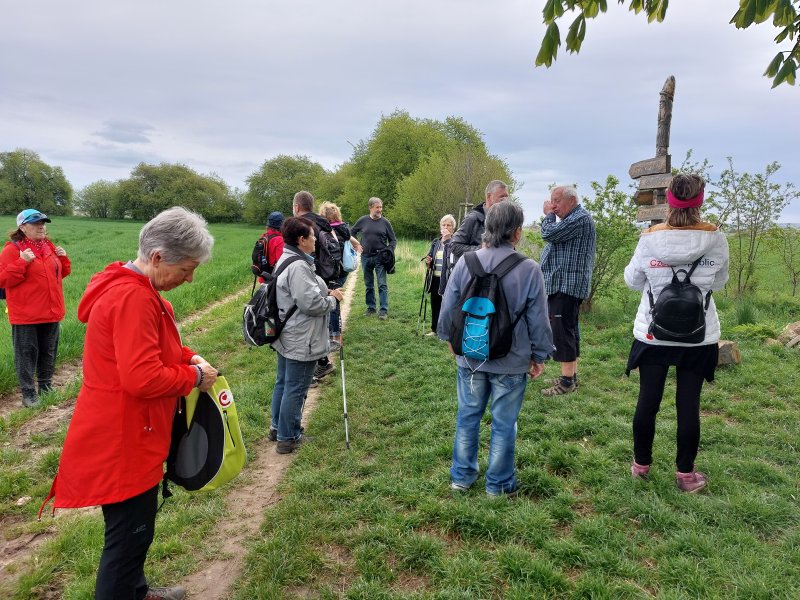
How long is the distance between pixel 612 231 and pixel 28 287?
30.0ft

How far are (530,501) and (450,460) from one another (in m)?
0.91

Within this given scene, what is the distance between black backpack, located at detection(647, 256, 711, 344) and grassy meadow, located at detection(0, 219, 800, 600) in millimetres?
1252

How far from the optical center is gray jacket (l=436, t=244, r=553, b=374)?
3.54 metres

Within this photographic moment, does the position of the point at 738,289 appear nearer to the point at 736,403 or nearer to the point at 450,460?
the point at 736,403

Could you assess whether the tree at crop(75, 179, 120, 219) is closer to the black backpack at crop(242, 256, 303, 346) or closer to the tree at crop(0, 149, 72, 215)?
the tree at crop(0, 149, 72, 215)

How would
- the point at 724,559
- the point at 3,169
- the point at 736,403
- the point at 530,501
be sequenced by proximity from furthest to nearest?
the point at 3,169, the point at 736,403, the point at 530,501, the point at 724,559

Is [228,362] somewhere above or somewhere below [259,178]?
below

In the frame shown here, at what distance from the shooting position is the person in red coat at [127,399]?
2.18 metres

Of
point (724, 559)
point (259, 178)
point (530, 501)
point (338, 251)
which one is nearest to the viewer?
point (724, 559)

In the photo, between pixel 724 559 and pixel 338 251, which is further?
pixel 338 251

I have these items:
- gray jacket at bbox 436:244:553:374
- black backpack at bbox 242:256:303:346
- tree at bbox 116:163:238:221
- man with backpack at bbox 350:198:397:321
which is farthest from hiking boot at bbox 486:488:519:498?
tree at bbox 116:163:238:221

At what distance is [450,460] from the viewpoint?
4.46m

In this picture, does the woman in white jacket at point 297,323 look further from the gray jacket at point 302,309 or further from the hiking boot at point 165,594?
the hiking boot at point 165,594

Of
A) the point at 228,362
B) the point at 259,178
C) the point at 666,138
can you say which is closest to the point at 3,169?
the point at 259,178
